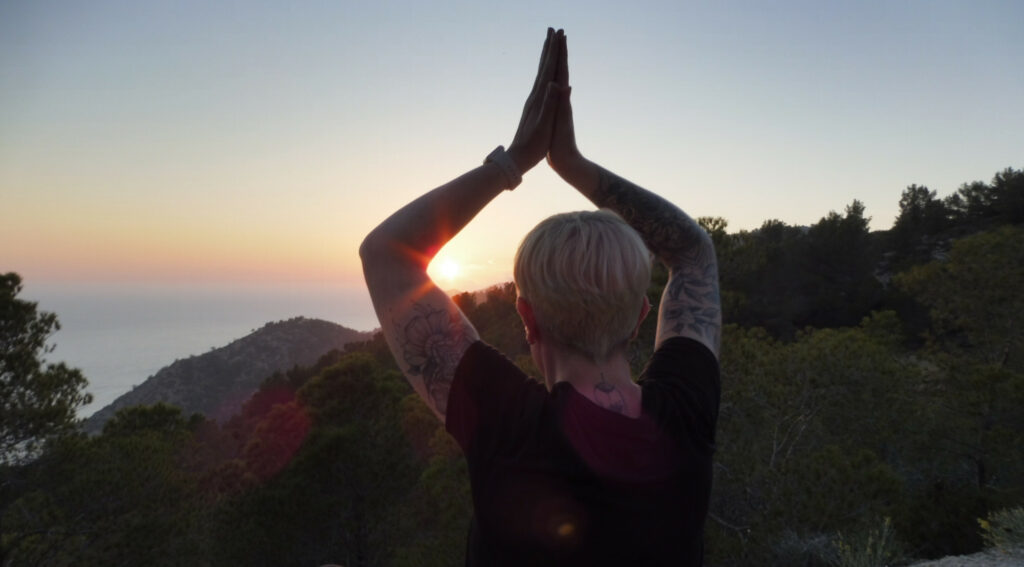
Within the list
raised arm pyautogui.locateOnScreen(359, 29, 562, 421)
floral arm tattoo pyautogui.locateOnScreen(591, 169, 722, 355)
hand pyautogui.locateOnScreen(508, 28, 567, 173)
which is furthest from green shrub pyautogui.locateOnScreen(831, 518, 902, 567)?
raised arm pyautogui.locateOnScreen(359, 29, 562, 421)

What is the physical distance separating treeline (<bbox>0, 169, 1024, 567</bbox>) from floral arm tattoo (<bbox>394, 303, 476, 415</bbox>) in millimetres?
6942

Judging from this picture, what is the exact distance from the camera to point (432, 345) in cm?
119

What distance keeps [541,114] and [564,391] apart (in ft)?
2.46

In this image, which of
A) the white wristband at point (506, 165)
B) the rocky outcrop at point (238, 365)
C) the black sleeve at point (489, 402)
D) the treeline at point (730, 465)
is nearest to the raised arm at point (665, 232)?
the white wristband at point (506, 165)

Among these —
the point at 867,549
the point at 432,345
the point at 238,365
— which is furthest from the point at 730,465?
the point at 238,365

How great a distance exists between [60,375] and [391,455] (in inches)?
232

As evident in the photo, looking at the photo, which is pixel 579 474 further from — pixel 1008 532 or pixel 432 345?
pixel 1008 532

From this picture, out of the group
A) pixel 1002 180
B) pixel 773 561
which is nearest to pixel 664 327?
pixel 773 561

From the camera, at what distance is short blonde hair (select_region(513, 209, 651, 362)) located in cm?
107

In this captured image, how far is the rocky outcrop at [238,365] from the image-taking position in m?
49.9

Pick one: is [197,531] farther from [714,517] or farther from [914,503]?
[914,503]

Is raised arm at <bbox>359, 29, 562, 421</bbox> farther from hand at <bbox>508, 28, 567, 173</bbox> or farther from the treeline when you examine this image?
the treeline

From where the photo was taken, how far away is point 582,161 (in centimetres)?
163

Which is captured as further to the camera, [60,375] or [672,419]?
[60,375]
